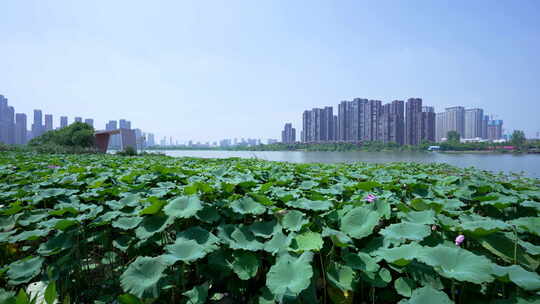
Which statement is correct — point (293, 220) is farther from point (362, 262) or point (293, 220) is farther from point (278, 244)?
point (362, 262)

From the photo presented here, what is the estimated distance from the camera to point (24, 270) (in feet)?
4.57

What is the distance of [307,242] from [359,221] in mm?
362

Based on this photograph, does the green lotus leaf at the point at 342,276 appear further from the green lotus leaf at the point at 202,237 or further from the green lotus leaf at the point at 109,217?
the green lotus leaf at the point at 109,217

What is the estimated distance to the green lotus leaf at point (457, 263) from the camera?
923 mm

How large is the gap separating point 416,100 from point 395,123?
29.9ft

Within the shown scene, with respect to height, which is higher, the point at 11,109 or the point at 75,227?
the point at 11,109

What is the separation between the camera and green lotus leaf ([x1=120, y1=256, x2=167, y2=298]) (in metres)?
1.12

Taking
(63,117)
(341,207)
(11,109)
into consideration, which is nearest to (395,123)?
(341,207)

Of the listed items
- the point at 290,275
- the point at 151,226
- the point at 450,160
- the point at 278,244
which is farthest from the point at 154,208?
the point at 450,160

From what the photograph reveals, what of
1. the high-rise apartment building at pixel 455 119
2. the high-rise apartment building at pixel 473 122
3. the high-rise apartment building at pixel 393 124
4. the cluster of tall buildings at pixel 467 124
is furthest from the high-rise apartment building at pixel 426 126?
the high-rise apartment building at pixel 473 122

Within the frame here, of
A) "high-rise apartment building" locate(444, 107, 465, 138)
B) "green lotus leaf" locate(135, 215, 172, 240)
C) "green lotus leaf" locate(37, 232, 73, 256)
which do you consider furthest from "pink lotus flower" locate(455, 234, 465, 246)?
"high-rise apartment building" locate(444, 107, 465, 138)

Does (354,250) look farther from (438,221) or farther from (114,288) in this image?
(114,288)

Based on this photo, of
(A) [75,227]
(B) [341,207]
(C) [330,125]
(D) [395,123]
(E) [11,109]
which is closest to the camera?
(A) [75,227]

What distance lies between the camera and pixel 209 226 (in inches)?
66.1
